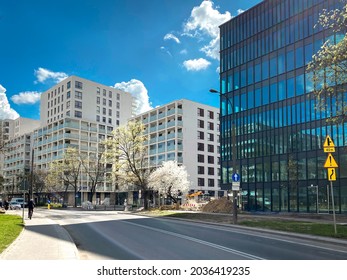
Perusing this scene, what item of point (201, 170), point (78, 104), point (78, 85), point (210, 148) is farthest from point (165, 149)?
point (78, 85)

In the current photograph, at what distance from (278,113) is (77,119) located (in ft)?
214

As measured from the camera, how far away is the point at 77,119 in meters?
99.6

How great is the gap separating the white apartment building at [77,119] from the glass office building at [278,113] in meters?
52.3

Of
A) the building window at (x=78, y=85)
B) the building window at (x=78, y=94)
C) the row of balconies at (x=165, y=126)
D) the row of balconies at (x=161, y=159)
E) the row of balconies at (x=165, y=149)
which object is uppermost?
the building window at (x=78, y=85)

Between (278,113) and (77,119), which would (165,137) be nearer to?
(77,119)

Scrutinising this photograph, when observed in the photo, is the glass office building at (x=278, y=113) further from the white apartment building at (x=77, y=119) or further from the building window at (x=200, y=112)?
the white apartment building at (x=77, y=119)

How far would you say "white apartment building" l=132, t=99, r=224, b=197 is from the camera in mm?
83000

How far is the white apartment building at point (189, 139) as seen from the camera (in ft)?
272

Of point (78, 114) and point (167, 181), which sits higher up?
point (78, 114)

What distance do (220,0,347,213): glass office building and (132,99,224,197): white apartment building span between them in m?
27.3

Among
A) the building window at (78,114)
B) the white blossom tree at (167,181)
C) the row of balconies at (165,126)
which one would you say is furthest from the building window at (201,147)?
the building window at (78,114)
